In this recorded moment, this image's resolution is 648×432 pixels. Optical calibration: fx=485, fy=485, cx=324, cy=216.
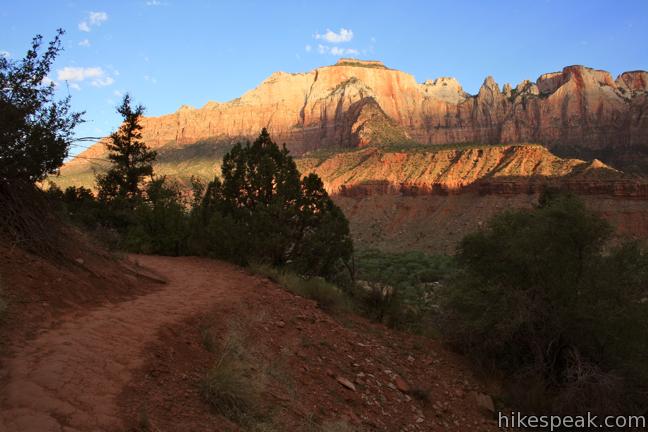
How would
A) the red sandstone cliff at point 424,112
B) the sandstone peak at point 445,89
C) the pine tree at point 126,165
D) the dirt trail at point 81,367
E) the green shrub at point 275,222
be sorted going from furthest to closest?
the sandstone peak at point 445,89, the red sandstone cliff at point 424,112, the pine tree at point 126,165, the green shrub at point 275,222, the dirt trail at point 81,367

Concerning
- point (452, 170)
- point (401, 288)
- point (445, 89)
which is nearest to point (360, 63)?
point (445, 89)

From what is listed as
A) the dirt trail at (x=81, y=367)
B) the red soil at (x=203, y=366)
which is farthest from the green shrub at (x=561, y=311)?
the dirt trail at (x=81, y=367)

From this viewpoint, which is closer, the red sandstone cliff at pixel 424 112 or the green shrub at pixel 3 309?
the green shrub at pixel 3 309

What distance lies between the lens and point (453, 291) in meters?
12.2

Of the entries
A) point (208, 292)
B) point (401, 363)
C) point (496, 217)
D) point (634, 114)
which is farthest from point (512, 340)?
point (634, 114)

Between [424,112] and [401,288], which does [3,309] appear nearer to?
[401,288]

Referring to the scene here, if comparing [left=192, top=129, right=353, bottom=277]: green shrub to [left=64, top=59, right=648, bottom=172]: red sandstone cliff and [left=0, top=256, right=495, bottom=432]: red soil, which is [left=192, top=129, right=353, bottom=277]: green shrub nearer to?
[left=0, top=256, right=495, bottom=432]: red soil

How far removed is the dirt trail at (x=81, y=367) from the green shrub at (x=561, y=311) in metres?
6.16

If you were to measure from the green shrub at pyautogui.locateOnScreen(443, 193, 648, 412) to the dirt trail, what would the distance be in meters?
6.16

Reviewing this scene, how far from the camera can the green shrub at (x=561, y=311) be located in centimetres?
963

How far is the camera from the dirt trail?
3820 millimetres

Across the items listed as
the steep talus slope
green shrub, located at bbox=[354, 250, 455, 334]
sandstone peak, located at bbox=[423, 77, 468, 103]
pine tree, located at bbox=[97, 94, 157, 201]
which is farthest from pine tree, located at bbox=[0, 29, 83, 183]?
sandstone peak, located at bbox=[423, 77, 468, 103]

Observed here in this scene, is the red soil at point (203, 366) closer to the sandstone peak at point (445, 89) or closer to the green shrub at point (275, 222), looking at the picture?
the green shrub at point (275, 222)

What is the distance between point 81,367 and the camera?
189 inches
